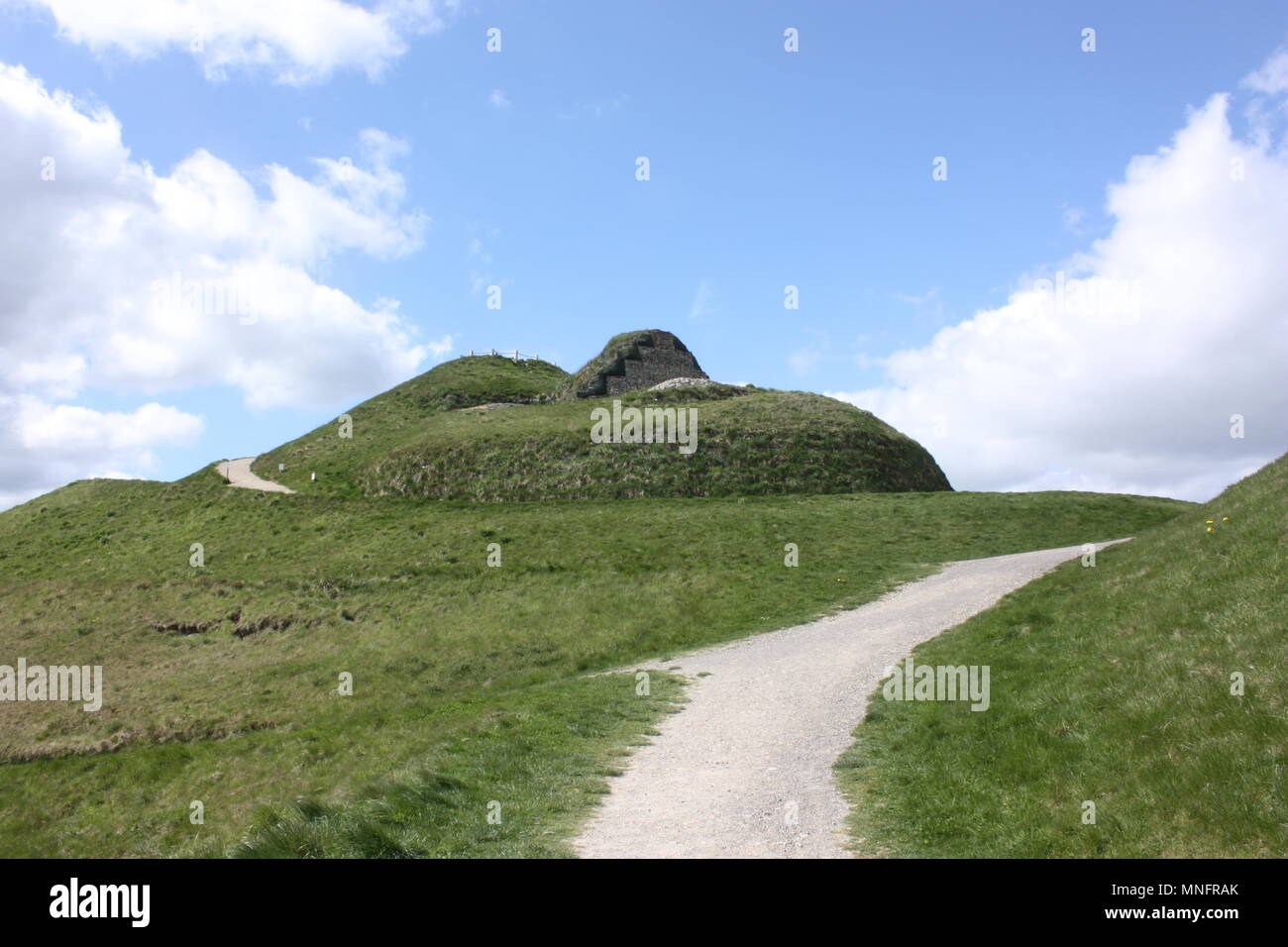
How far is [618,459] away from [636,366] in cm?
3441

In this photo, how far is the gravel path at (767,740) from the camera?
1114 centimetres

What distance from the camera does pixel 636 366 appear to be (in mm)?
95562

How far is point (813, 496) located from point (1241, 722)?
4839 centimetres

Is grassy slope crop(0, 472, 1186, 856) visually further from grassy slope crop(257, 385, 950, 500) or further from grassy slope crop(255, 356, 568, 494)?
grassy slope crop(255, 356, 568, 494)

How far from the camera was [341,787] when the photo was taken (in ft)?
52.9

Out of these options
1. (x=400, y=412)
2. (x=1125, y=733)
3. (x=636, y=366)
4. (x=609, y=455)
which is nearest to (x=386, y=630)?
(x=1125, y=733)

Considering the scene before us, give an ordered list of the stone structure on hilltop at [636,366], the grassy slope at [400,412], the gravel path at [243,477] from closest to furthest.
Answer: the gravel path at [243,477]
the grassy slope at [400,412]
the stone structure on hilltop at [636,366]

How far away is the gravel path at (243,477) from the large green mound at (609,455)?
144cm

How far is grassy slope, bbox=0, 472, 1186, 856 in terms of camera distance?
17.0 metres

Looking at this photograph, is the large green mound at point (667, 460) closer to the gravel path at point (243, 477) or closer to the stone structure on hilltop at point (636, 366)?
the gravel path at point (243, 477)

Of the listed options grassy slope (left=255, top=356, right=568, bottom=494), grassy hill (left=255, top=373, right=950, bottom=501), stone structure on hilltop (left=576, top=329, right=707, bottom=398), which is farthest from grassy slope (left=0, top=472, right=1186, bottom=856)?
stone structure on hilltop (left=576, top=329, right=707, bottom=398)

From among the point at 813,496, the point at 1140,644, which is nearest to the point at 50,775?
the point at 1140,644

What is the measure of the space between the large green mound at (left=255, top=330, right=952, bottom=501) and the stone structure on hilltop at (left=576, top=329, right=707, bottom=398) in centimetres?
820

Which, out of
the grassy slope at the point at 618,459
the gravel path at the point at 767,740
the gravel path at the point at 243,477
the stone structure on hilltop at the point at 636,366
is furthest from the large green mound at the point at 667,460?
the gravel path at the point at 767,740
